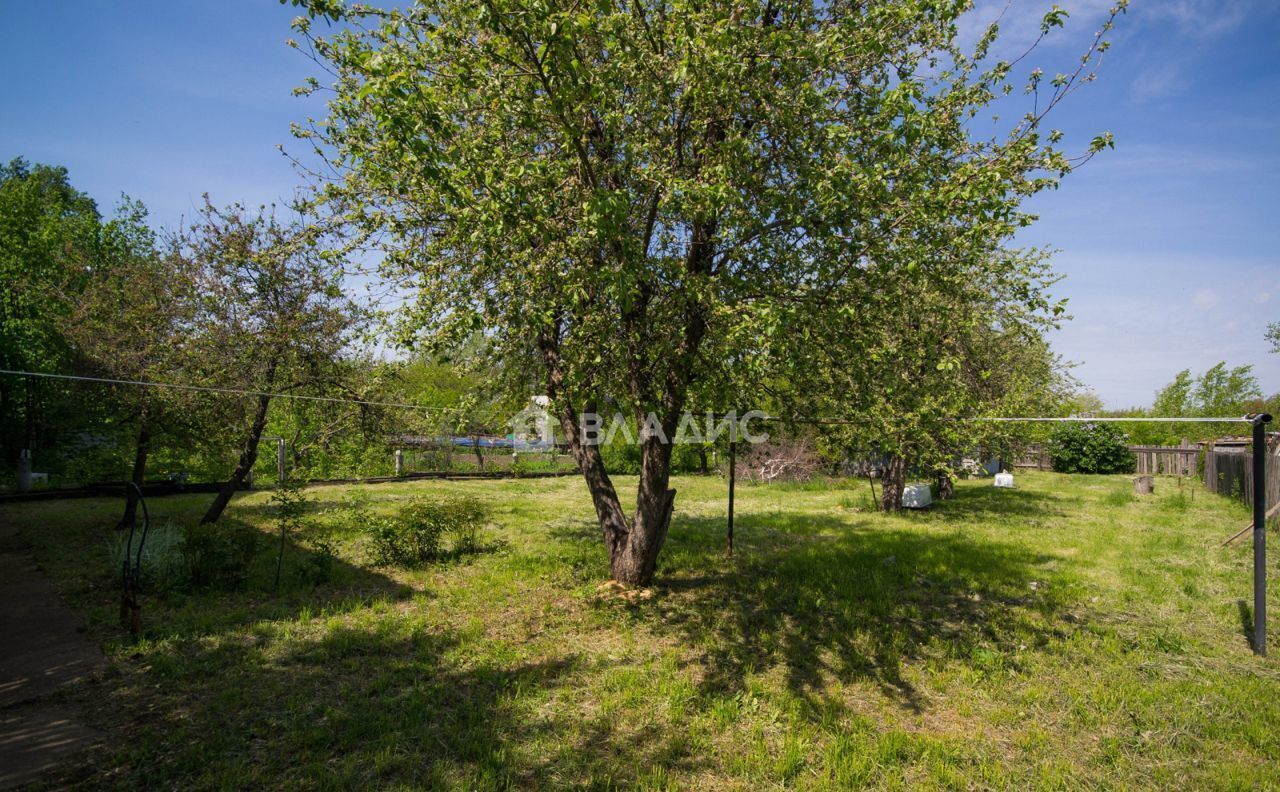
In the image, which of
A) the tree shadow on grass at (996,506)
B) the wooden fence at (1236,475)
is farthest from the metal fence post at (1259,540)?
the tree shadow on grass at (996,506)

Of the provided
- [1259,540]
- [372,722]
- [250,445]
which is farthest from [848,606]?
[250,445]

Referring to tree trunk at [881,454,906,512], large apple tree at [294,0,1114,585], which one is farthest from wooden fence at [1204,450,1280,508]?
large apple tree at [294,0,1114,585]

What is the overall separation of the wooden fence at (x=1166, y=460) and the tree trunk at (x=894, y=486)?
645 inches

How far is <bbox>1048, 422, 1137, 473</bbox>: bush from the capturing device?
27406mm

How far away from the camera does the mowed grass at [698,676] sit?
354cm

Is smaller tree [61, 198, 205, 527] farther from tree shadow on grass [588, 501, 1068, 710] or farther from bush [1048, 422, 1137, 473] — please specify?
bush [1048, 422, 1137, 473]

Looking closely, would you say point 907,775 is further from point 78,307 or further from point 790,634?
point 78,307

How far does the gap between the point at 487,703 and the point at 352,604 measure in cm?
294

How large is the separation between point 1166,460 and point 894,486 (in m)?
20.4

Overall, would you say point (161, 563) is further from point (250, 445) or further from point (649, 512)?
point (649, 512)

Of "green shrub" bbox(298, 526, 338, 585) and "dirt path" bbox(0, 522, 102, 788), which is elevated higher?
"green shrub" bbox(298, 526, 338, 585)

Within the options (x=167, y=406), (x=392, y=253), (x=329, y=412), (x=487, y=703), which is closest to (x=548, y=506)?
(x=329, y=412)

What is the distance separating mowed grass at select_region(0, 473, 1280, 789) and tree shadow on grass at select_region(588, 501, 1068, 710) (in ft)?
0.13

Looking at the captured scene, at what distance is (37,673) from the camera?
4.59 meters
